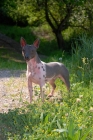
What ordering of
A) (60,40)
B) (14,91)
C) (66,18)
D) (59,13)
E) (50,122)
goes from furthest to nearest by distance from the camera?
(60,40) < (59,13) < (66,18) < (14,91) < (50,122)

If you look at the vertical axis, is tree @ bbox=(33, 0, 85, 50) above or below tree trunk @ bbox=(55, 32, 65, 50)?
above

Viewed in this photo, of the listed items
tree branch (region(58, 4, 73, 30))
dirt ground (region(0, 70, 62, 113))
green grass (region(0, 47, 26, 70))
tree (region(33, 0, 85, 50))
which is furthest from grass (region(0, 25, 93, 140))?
tree (region(33, 0, 85, 50))

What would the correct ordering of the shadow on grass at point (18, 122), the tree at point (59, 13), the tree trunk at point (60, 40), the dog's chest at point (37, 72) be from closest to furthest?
the shadow on grass at point (18, 122), the dog's chest at point (37, 72), the tree at point (59, 13), the tree trunk at point (60, 40)

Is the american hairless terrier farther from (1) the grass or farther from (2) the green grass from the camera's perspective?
(2) the green grass

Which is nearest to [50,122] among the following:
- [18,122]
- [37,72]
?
[18,122]

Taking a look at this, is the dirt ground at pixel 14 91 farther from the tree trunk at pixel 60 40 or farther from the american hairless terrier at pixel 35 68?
the tree trunk at pixel 60 40

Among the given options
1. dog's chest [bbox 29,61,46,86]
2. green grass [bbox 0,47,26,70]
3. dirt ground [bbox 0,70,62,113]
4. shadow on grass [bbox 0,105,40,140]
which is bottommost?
green grass [bbox 0,47,26,70]

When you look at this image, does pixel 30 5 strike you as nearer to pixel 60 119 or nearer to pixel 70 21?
pixel 70 21

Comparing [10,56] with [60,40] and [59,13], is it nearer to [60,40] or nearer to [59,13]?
[60,40]

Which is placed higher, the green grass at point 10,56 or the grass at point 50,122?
the grass at point 50,122

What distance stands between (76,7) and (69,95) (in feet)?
50.5

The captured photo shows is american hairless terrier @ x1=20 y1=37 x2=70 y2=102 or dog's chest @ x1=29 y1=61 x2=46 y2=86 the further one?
dog's chest @ x1=29 y1=61 x2=46 y2=86

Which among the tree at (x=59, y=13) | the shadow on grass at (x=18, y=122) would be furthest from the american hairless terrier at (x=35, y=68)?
the tree at (x=59, y=13)

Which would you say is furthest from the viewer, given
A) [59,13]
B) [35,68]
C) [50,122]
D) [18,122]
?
[59,13]
